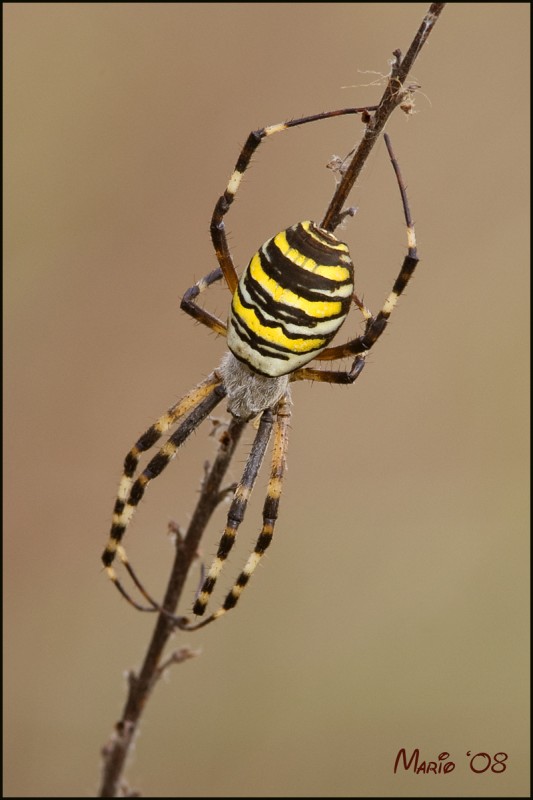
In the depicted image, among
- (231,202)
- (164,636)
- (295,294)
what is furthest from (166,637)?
(231,202)

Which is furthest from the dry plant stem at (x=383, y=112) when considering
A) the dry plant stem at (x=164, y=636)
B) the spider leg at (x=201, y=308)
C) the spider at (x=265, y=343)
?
the dry plant stem at (x=164, y=636)

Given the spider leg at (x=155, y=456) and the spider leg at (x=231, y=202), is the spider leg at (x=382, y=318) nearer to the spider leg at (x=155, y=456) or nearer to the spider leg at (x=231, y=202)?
the spider leg at (x=231, y=202)

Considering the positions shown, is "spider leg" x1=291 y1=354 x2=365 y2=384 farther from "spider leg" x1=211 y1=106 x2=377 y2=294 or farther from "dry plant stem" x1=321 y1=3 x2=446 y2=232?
"dry plant stem" x1=321 y1=3 x2=446 y2=232

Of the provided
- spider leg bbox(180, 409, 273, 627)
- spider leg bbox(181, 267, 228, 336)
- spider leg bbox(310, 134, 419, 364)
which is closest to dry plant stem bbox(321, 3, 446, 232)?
spider leg bbox(310, 134, 419, 364)

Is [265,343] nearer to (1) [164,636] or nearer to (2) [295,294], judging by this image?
(2) [295,294]

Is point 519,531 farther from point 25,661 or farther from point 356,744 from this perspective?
point 25,661

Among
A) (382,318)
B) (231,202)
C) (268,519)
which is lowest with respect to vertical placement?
(268,519)
